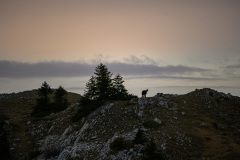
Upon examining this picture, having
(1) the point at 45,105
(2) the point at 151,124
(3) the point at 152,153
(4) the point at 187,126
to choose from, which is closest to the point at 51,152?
(2) the point at 151,124

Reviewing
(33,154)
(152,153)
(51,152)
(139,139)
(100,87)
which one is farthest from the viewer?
(100,87)

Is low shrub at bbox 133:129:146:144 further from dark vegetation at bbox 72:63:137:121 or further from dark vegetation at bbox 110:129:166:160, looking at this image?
dark vegetation at bbox 72:63:137:121

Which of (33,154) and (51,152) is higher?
(51,152)

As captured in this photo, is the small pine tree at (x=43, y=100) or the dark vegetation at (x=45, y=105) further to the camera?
the small pine tree at (x=43, y=100)

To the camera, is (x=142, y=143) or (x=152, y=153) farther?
(x=142, y=143)

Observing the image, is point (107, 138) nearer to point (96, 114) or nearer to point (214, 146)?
point (96, 114)

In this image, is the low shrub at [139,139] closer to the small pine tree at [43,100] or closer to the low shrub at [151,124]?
the low shrub at [151,124]

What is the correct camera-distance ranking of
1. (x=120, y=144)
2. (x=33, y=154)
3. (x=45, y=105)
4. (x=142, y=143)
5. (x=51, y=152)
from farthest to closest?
(x=45, y=105) < (x=33, y=154) < (x=51, y=152) < (x=120, y=144) < (x=142, y=143)

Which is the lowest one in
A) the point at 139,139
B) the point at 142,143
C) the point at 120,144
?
the point at 120,144

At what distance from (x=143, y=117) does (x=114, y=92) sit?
14164 mm

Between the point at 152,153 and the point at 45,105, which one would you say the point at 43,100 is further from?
the point at 152,153

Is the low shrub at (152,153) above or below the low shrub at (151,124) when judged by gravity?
below

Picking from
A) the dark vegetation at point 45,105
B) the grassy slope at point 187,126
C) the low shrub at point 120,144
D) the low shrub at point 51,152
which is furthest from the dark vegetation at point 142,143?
the dark vegetation at point 45,105

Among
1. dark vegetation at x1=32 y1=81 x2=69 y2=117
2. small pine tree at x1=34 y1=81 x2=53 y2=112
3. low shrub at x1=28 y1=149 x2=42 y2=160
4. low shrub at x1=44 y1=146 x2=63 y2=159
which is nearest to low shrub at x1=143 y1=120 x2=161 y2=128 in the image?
low shrub at x1=44 y1=146 x2=63 y2=159
